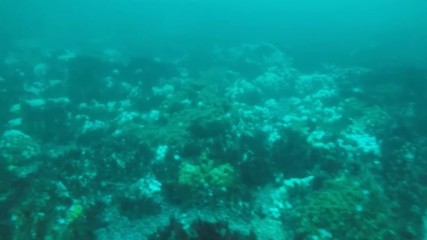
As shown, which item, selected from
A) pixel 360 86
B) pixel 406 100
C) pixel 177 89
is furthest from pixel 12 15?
pixel 406 100

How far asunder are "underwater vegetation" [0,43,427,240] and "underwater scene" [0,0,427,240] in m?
0.09

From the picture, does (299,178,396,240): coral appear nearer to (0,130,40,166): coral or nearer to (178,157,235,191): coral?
(178,157,235,191): coral

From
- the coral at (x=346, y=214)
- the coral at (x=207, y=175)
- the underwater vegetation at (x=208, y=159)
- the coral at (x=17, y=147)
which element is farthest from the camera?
the coral at (x=17, y=147)

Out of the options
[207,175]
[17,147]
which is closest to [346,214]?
[207,175]

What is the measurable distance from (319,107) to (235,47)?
22555 millimetres

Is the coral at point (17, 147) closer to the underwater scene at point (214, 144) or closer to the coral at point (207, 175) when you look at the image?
the underwater scene at point (214, 144)

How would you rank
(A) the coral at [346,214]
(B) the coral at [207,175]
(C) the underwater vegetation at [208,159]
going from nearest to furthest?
(A) the coral at [346,214] < (C) the underwater vegetation at [208,159] < (B) the coral at [207,175]

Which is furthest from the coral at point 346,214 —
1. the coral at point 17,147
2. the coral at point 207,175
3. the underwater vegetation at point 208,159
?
the coral at point 17,147

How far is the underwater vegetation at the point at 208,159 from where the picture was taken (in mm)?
17125

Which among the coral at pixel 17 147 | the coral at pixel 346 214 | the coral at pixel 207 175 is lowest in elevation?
the coral at pixel 346 214

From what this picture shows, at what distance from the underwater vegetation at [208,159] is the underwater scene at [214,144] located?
0.30 ft

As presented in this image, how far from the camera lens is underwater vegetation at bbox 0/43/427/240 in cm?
1712

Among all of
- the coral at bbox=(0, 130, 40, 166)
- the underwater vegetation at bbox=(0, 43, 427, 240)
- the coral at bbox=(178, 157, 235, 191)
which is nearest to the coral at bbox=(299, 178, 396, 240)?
the underwater vegetation at bbox=(0, 43, 427, 240)

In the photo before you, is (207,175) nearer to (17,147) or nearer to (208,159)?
(208,159)
